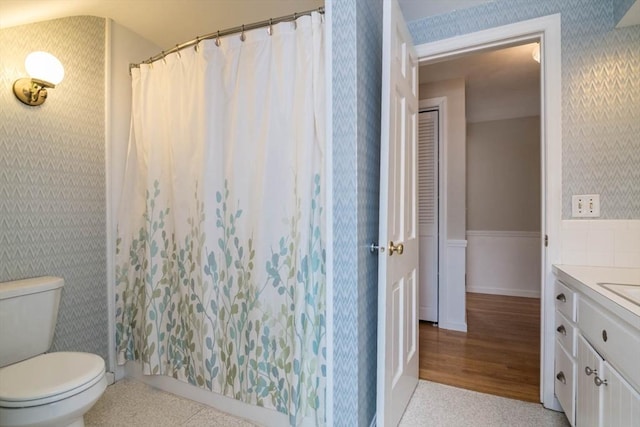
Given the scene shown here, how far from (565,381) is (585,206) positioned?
86 cm

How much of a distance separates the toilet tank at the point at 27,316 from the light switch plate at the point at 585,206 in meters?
2.70

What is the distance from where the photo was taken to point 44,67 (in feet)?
5.07

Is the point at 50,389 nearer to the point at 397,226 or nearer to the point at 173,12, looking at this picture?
the point at 397,226

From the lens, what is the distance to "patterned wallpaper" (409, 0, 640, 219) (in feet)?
4.97

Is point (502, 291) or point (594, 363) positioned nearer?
point (594, 363)

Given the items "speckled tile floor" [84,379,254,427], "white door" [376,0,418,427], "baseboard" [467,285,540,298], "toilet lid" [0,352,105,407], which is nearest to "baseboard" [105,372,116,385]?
"speckled tile floor" [84,379,254,427]

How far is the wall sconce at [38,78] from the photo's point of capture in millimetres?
1521

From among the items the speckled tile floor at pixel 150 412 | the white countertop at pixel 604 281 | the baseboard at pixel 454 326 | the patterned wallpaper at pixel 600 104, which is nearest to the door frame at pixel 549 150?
the patterned wallpaper at pixel 600 104

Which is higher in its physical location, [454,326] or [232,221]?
[232,221]

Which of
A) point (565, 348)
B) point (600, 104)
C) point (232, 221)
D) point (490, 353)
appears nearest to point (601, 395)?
point (565, 348)

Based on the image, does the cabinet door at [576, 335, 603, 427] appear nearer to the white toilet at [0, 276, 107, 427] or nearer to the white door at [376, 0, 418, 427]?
the white door at [376, 0, 418, 427]

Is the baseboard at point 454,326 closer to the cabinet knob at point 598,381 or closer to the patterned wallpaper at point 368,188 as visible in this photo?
the patterned wallpaper at point 368,188

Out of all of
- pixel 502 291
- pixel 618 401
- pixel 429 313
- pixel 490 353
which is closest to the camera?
pixel 618 401

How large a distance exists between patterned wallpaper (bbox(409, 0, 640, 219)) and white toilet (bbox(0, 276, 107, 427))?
241 centimetres
